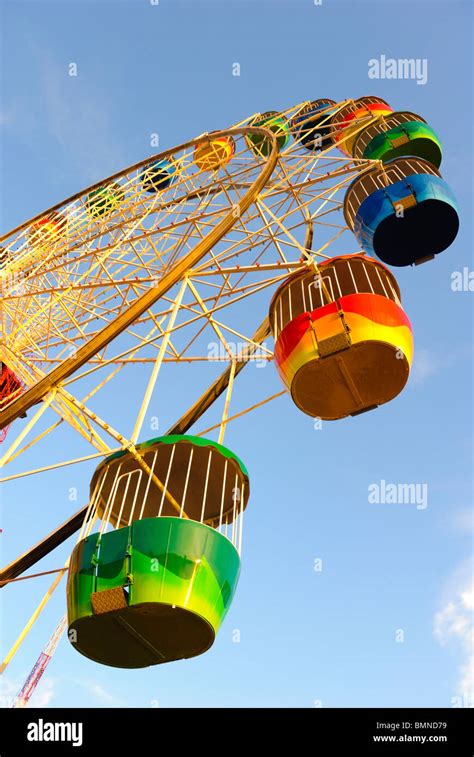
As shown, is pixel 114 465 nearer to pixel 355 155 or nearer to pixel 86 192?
pixel 86 192

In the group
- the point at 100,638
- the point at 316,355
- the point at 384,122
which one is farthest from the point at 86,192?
the point at 100,638

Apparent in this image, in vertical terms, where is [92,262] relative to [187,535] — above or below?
above

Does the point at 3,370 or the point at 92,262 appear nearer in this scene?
the point at 92,262

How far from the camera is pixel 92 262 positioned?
1747 centimetres

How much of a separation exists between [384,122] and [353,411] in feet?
32.2

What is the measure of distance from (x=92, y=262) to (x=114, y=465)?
8761mm

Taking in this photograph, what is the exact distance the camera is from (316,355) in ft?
36.8

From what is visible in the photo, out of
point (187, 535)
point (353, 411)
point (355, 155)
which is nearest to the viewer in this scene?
point (187, 535)

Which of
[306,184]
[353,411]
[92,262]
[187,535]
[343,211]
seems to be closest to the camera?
[187,535]

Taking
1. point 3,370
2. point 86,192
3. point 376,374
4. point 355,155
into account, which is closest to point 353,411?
point 376,374
